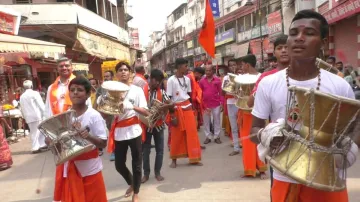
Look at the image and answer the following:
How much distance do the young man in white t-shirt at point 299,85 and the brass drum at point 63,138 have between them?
134 centimetres

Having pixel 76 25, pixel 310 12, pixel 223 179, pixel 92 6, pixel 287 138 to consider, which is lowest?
pixel 223 179

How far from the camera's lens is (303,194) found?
68.8 inches

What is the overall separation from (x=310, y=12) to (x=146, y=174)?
368cm

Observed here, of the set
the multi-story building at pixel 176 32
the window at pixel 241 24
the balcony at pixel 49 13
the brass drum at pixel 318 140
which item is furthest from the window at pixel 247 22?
the brass drum at pixel 318 140

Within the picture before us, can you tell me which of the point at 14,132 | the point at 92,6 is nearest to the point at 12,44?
the point at 14,132

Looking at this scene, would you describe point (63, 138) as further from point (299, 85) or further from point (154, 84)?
point (154, 84)

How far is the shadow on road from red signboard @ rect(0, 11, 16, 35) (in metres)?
5.96

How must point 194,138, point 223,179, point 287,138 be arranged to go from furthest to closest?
1. point 194,138
2. point 223,179
3. point 287,138

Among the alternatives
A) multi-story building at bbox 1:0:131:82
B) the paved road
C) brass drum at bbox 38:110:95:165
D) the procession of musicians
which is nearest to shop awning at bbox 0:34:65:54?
the procession of musicians

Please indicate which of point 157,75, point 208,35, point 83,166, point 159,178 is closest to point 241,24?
point 208,35

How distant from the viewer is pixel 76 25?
44.7 ft

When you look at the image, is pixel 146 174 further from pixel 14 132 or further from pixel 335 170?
pixel 14 132

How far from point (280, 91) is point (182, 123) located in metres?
3.67

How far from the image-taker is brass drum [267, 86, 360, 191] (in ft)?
4.52
